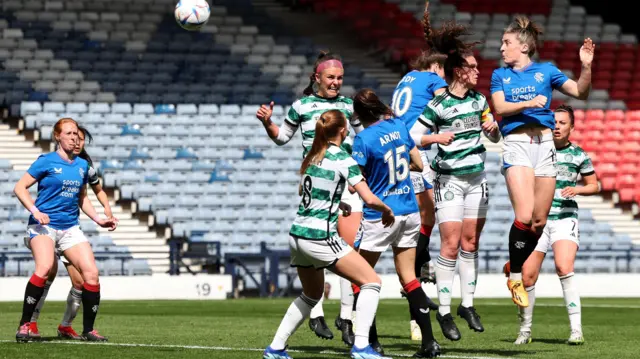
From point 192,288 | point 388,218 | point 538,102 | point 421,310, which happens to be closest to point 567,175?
point 538,102

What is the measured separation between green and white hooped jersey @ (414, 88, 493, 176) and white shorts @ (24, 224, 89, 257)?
3278 mm

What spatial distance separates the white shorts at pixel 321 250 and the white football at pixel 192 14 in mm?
8385

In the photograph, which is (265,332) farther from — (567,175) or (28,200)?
(567,175)

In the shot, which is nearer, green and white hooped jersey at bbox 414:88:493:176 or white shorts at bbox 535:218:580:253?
green and white hooped jersey at bbox 414:88:493:176

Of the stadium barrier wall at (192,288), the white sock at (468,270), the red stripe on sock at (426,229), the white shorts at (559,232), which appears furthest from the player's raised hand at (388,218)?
the stadium barrier wall at (192,288)

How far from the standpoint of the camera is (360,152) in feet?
27.1

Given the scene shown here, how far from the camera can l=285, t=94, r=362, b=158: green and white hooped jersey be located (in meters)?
9.72

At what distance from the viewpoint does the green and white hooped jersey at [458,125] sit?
9391 millimetres

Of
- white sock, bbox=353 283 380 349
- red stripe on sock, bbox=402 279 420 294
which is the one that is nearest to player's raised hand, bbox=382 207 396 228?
white sock, bbox=353 283 380 349

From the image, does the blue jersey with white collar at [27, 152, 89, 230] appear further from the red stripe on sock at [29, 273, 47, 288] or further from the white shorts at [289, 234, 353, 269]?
the white shorts at [289, 234, 353, 269]

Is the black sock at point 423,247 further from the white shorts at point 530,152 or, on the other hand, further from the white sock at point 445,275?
the white shorts at point 530,152

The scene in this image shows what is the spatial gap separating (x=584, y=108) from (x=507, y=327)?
1809cm

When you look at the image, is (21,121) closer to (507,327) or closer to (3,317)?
(3,317)

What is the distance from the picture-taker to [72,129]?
10.1m
